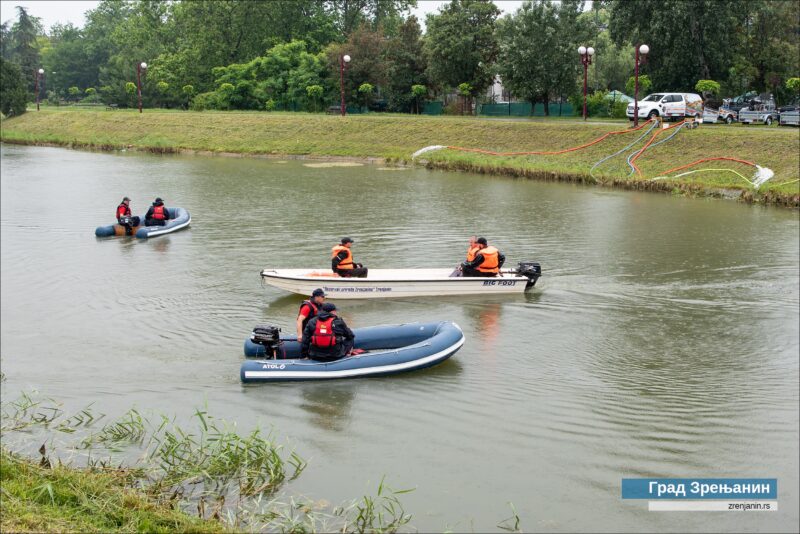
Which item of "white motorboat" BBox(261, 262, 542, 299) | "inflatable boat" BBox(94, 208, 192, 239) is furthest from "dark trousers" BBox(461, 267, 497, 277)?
"inflatable boat" BBox(94, 208, 192, 239)

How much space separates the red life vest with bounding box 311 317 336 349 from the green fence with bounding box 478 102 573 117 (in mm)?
42767

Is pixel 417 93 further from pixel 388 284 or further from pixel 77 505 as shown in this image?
pixel 77 505

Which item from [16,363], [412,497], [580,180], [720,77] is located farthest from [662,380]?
[720,77]

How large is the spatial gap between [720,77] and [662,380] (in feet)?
123

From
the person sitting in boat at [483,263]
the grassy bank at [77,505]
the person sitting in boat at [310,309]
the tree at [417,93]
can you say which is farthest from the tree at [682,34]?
the grassy bank at [77,505]

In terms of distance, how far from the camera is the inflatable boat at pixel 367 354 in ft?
41.7

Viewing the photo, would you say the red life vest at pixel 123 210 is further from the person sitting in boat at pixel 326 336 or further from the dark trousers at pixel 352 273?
the person sitting in boat at pixel 326 336

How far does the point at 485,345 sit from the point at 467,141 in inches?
1164

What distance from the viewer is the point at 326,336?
12789mm

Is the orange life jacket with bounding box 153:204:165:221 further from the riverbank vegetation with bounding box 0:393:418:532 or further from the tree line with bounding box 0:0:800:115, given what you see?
the tree line with bounding box 0:0:800:115

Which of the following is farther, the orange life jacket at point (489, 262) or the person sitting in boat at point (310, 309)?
the orange life jacket at point (489, 262)

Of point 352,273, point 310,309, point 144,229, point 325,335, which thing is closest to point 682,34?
point 144,229

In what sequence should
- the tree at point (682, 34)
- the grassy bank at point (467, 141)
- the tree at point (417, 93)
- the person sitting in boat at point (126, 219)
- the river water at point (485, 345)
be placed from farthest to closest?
1. the tree at point (417, 93)
2. the tree at point (682, 34)
3. the grassy bank at point (467, 141)
4. the person sitting in boat at point (126, 219)
5. the river water at point (485, 345)

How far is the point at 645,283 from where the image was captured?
19.0 m
